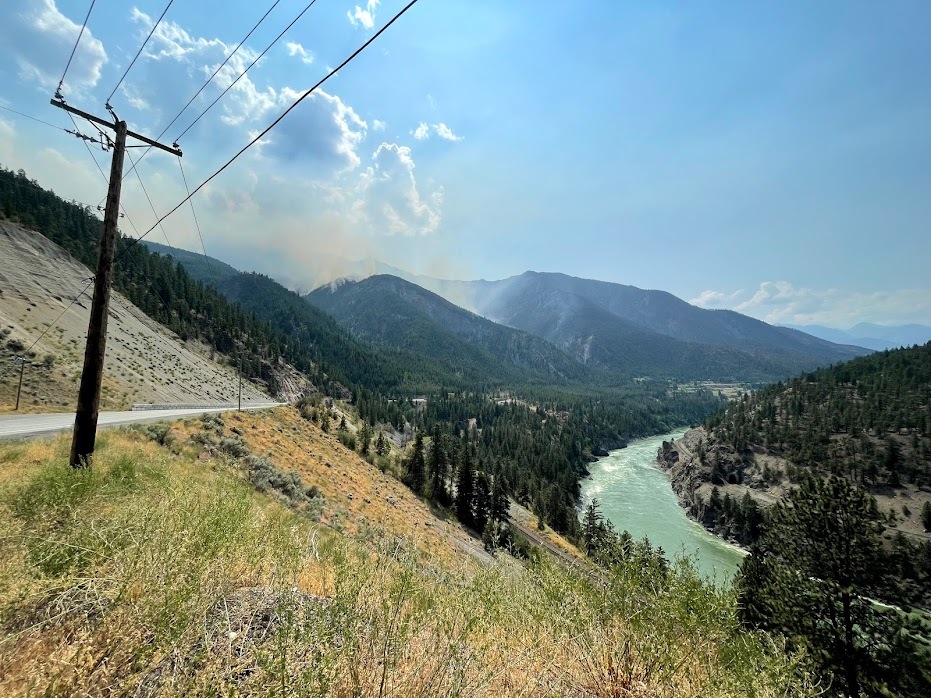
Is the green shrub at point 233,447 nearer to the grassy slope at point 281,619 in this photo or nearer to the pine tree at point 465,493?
the grassy slope at point 281,619

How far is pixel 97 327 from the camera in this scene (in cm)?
988

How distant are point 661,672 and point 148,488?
1011 cm

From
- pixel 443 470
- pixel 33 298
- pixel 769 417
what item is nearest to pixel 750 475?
pixel 769 417

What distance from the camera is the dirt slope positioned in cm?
2794

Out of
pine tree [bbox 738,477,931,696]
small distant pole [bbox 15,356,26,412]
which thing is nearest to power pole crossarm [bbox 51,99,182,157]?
small distant pole [bbox 15,356,26,412]

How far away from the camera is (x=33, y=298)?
44.2 metres

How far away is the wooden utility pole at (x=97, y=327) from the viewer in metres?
9.75

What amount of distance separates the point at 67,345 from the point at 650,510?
334ft

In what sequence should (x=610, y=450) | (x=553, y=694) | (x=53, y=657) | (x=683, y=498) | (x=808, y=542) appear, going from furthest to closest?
(x=610, y=450) → (x=683, y=498) → (x=808, y=542) → (x=553, y=694) → (x=53, y=657)

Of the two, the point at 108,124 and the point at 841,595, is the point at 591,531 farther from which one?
the point at 108,124

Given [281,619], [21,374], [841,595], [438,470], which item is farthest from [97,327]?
[438,470]

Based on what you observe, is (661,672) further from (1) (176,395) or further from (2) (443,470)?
(2) (443,470)

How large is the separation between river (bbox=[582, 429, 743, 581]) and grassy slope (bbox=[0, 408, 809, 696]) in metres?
45.9

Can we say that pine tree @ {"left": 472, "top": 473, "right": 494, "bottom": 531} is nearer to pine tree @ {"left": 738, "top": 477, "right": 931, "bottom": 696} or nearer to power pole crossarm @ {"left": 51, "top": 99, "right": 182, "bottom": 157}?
pine tree @ {"left": 738, "top": 477, "right": 931, "bottom": 696}
